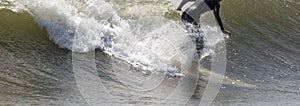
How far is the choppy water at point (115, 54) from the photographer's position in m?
6.63

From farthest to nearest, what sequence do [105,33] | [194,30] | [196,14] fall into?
1. [194,30]
2. [196,14]
3. [105,33]

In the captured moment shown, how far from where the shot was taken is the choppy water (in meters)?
6.63

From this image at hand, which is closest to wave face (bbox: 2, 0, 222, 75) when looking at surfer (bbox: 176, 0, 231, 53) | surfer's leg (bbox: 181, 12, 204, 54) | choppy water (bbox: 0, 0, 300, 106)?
choppy water (bbox: 0, 0, 300, 106)

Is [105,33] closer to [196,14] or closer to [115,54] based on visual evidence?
[115,54]

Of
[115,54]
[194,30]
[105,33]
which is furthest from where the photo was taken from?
[194,30]

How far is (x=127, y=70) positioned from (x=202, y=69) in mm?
2091

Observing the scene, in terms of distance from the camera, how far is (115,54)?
890 cm

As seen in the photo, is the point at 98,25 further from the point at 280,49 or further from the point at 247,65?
the point at 280,49

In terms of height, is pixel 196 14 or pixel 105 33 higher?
pixel 196 14

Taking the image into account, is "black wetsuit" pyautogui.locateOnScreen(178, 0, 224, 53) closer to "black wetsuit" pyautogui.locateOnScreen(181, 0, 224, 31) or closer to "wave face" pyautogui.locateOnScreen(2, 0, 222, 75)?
"black wetsuit" pyautogui.locateOnScreen(181, 0, 224, 31)

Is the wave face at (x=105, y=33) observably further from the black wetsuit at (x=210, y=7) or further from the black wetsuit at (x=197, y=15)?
the black wetsuit at (x=210, y=7)

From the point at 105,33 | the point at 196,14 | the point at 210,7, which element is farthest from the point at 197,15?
the point at 105,33

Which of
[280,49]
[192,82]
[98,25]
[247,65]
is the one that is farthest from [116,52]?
[280,49]

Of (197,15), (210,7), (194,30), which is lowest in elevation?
(194,30)
